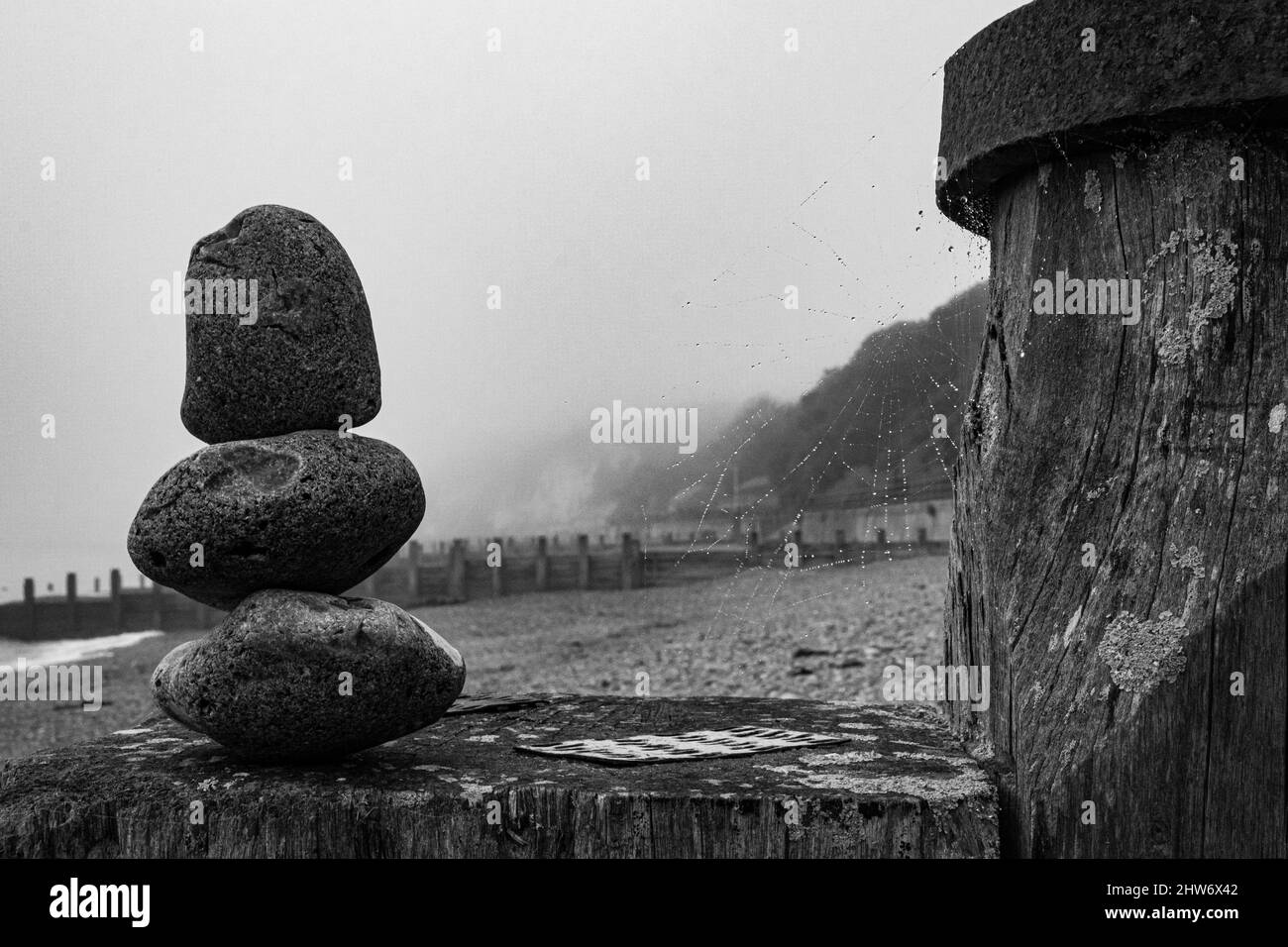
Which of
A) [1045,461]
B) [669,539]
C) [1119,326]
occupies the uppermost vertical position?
[1119,326]

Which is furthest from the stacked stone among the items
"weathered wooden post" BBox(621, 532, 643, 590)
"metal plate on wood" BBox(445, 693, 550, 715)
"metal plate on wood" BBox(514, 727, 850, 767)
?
"weathered wooden post" BBox(621, 532, 643, 590)

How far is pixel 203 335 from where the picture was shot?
3.88 meters

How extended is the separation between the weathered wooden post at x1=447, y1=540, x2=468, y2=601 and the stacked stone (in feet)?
69.9

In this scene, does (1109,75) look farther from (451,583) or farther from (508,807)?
(451,583)

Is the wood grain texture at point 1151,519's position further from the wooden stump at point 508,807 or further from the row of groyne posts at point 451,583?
the row of groyne posts at point 451,583

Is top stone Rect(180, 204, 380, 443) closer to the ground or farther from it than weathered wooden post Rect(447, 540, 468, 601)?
farther from it

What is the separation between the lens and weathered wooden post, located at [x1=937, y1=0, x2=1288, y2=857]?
3324mm

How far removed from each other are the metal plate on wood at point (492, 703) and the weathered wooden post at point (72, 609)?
26216 millimetres

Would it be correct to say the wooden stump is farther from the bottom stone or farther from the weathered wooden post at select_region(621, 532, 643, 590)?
the weathered wooden post at select_region(621, 532, 643, 590)

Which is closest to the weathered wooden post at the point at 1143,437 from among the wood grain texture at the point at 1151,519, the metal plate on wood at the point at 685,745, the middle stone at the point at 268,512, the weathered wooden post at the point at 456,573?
the wood grain texture at the point at 1151,519

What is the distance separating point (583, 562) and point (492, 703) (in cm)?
1765
